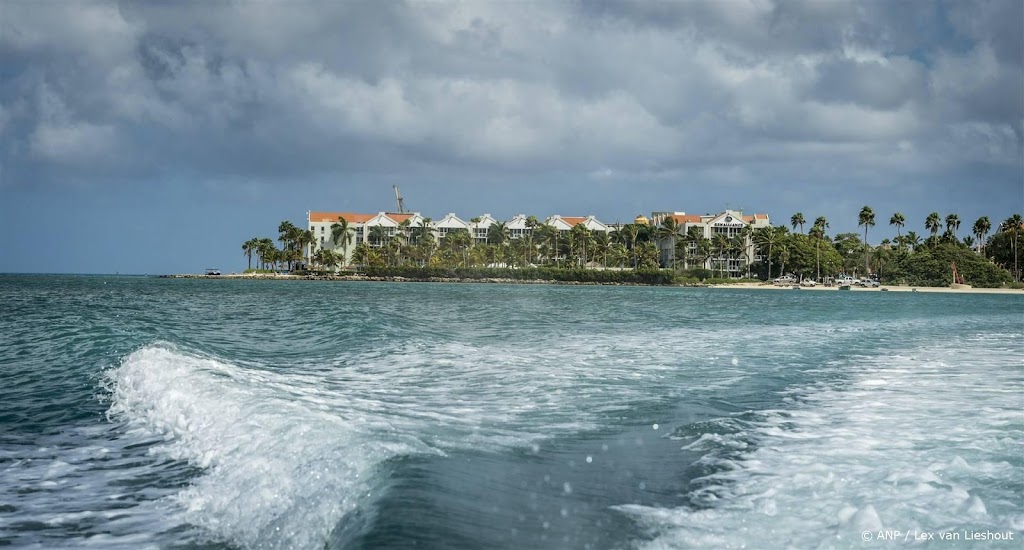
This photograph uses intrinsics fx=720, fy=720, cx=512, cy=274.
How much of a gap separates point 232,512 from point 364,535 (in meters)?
1.30

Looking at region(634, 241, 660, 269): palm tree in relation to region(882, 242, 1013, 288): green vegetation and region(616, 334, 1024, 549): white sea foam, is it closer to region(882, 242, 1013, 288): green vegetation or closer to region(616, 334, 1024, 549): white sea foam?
region(882, 242, 1013, 288): green vegetation

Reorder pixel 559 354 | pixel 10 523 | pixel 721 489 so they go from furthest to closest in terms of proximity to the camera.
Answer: pixel 559 354 < pixel 721 489 < pixel 10 523

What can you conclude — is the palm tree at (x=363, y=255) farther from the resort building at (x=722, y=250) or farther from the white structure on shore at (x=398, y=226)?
the resort building at (x=722, y=250)

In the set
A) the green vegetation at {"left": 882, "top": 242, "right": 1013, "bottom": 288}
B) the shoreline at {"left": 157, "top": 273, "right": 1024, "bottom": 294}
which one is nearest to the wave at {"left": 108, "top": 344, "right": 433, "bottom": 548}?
the shoreline at {"left": 157, "top": 273, "right": 1024, "bottom": 294}

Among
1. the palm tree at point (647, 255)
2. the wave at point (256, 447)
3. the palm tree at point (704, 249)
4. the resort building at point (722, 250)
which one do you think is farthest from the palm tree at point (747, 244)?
the wave at point (256, 447)

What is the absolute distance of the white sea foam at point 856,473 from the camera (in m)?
4.69

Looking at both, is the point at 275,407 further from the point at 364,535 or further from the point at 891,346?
the point at 891,346

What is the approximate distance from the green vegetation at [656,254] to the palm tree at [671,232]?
8.7 inches

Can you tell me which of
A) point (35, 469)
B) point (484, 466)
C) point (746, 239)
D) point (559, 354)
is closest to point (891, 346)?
point (559, 354)

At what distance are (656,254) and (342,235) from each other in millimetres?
Answer: 60194

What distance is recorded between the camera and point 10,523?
4.93 meters

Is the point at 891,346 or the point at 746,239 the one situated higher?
the point at 746,239

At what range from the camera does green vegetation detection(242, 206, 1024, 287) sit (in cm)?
11319

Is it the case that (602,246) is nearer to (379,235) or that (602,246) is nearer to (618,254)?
(618,254)
